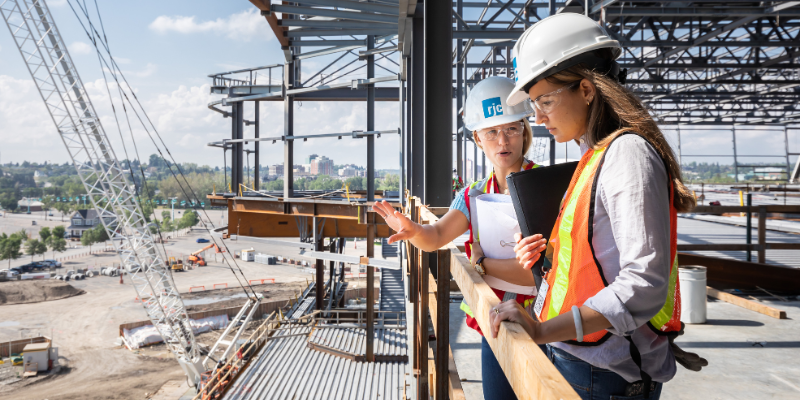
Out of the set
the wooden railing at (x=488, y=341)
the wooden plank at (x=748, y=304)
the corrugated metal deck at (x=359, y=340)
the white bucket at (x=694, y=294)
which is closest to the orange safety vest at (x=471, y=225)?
the wooden railing at (x=488, y=341)

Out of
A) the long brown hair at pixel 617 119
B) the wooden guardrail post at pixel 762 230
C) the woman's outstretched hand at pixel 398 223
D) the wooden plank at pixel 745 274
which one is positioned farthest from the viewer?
the wooden guardrail post at pixel 762 230

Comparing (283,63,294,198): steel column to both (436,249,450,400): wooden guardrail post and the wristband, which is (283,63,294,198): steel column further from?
the wristband

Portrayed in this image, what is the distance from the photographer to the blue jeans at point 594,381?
1.27 m

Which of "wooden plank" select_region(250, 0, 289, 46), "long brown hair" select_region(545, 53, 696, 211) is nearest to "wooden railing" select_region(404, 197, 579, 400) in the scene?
"long brown hair" select_region(545, 53, 696, 211)

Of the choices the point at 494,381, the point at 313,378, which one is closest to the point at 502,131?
the point at 494,381

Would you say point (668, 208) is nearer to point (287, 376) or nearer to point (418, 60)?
point (418, 60)

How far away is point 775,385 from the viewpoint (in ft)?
12.1

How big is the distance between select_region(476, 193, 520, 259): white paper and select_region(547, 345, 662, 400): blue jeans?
739 mm

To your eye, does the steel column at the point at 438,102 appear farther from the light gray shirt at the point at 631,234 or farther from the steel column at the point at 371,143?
the steel column at the point at 371,143

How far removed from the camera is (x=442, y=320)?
210cm

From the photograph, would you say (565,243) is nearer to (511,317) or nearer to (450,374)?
(511,317)

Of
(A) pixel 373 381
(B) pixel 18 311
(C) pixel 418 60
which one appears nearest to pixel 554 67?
(C) pixel 418 60

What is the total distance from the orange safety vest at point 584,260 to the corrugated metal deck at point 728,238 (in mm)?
8529

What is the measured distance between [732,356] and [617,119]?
14.4 ft
